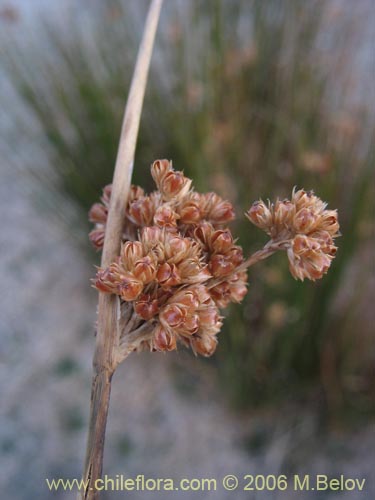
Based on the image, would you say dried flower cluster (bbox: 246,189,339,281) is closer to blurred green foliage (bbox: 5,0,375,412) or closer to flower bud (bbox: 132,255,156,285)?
flower bud (bbox: 132,255,156,285)

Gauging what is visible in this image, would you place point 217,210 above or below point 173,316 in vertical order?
above

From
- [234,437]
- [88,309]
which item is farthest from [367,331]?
[88,309]

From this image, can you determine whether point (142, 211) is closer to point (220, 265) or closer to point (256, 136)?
point (220, 265)

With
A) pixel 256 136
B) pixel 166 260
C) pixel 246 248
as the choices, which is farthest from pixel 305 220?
pixel 256 136

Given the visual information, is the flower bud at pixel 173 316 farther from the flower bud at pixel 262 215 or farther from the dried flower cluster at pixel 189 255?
the flower bud at pixel 262 215

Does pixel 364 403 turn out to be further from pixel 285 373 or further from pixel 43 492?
pixel 43 492

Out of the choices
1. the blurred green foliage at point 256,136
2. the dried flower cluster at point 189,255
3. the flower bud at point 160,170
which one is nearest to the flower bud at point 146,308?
the dried flower cluster at point 189,255

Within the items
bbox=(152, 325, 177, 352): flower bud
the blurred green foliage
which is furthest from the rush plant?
the blurred green foliage
